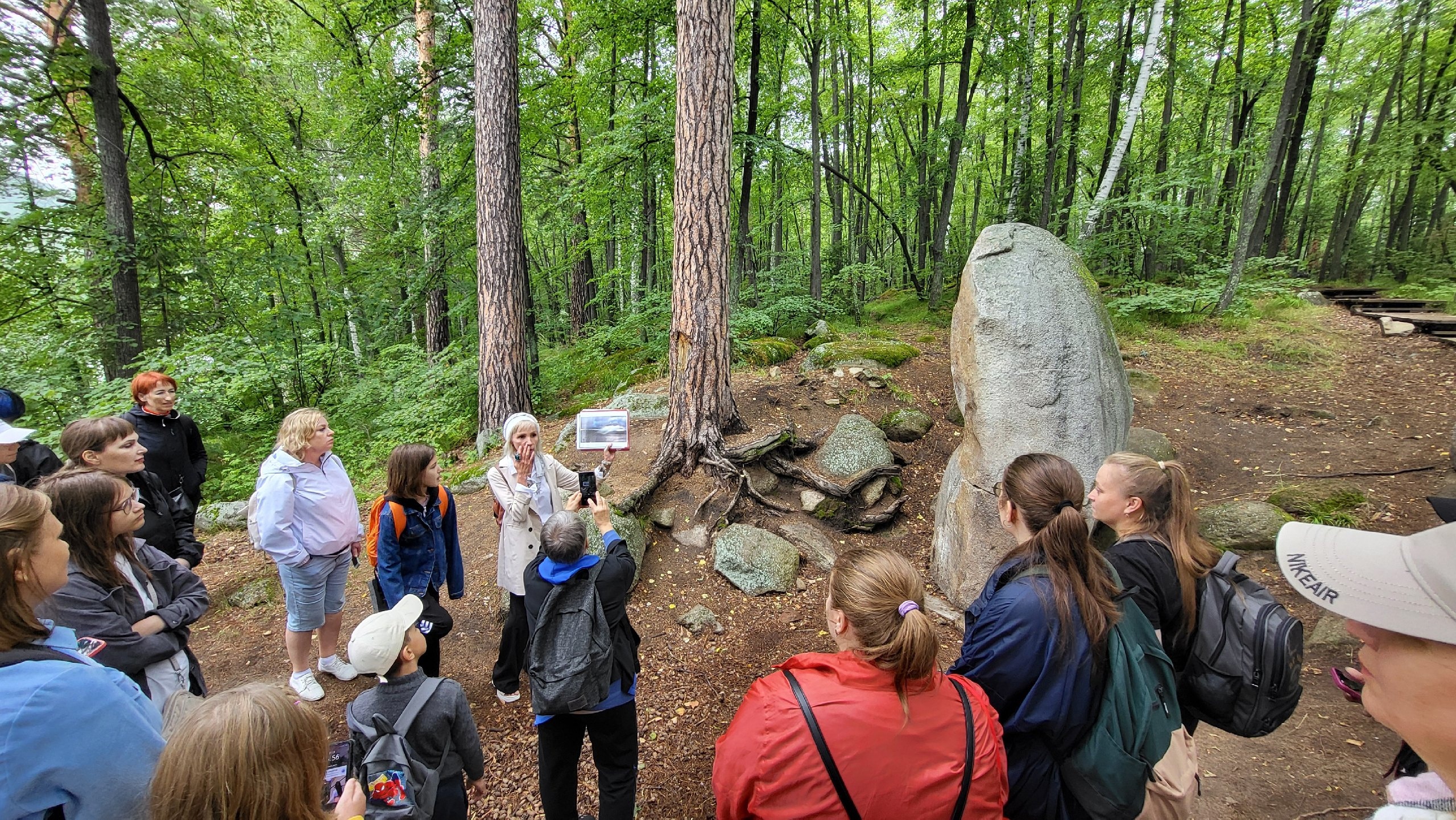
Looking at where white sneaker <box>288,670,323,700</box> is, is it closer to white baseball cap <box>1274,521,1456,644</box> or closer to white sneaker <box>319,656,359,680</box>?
white sneaker <box>319,656,359,680</box>

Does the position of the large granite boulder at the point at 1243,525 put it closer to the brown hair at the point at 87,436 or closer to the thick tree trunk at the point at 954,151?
the brown hair at the point at 87,436

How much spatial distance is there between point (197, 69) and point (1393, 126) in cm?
2767

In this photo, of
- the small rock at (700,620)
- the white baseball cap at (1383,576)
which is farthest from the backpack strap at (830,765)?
the small rock at (700,620)

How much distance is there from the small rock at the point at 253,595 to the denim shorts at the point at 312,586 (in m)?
2.21

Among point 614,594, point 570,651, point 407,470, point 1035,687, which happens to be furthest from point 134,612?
point 1035,687

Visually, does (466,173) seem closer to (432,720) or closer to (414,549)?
(414,549)

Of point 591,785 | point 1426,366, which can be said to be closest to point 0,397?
point 591,785

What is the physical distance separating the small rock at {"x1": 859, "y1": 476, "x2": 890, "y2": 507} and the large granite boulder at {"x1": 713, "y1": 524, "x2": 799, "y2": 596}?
1.27 m

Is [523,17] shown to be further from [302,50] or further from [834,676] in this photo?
[834,676]

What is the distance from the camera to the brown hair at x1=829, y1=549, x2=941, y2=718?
156cm

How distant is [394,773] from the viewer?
195 centimetres

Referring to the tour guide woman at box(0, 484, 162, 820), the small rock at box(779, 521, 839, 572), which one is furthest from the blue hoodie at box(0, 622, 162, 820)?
the small rock at box(779, 521, 839, 572)

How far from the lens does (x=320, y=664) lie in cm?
411

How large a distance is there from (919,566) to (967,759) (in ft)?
14.2
